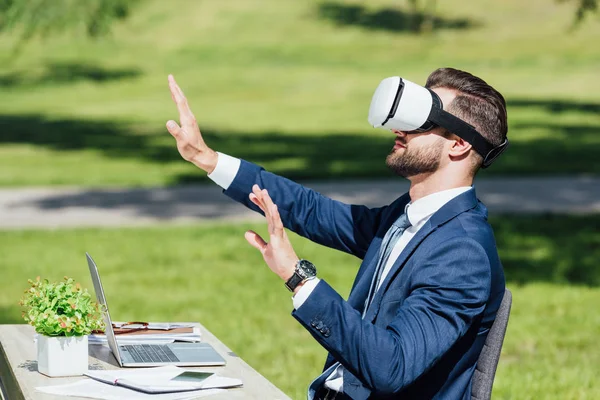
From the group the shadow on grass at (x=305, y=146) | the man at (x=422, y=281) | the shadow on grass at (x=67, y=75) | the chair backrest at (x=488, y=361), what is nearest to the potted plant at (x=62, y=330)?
the man at (x=422, y=281)

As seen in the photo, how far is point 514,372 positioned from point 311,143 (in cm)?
Result: 1527

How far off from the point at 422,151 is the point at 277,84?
121ft

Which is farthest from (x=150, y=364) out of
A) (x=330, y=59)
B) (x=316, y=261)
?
(x=330, y=59)

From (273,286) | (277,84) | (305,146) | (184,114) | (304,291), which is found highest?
(184,114)

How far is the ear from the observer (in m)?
3.28

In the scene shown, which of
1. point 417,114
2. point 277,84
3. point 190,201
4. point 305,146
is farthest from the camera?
point 277,84

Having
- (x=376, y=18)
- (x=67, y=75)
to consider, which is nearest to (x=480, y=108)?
(x=67, y=75)

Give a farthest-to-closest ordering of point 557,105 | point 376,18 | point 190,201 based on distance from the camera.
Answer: point 376,18 → point 557,105 → point 190,201

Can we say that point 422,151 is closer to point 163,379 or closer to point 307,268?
point 307,268

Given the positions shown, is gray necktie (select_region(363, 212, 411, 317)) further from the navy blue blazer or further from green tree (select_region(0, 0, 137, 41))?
green tree (select_region(0, 0, 137, 41))

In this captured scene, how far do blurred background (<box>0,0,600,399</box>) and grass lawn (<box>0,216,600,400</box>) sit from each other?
2 centimetres

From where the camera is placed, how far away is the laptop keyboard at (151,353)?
3.68 meters

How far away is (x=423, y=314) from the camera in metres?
3.03

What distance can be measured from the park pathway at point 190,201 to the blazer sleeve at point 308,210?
8.53 meters
